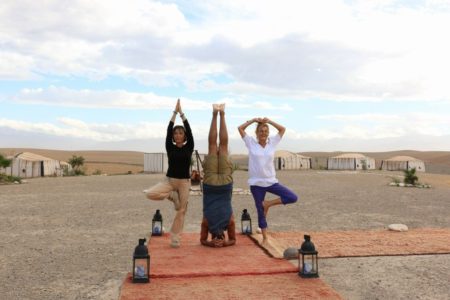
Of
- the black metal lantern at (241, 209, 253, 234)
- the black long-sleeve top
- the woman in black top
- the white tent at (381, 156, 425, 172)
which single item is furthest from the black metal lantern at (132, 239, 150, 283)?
the white tent at (381, 156, 425, 172)

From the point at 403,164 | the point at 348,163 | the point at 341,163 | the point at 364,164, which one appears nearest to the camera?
the point at 403,164

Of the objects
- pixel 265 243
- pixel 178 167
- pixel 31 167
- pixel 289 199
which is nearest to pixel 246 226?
pixel 265 243

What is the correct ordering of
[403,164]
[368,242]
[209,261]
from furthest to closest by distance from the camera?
[403,164], [368,242], [209,261]

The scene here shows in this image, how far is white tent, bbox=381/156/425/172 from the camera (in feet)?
136

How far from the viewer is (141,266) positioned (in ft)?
16.2

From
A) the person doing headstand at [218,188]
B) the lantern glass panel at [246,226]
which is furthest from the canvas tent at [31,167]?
the person doing headstand at [218,188]

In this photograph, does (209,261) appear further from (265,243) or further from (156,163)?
(156,163)

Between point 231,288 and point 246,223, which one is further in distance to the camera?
point 246,223

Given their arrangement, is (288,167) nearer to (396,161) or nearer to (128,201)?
(396,161)

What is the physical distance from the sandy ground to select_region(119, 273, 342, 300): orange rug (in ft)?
0.88

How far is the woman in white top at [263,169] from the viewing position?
21.6ft

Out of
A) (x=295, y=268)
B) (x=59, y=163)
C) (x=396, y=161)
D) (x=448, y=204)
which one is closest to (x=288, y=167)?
(x=396, y=161)

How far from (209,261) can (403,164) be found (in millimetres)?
39604

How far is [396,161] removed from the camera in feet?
139
